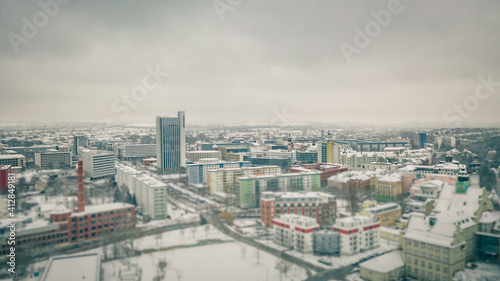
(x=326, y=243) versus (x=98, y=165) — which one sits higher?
(x=98, y=165)

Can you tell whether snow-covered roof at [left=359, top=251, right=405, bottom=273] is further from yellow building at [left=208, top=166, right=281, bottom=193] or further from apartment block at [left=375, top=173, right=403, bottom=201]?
yellow building at [left=208, top=166, right=281, bottom=193]

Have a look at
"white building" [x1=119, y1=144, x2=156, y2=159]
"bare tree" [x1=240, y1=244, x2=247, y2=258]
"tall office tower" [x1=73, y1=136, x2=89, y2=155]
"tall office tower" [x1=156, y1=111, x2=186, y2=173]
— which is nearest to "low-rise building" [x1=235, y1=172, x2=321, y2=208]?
"bare tree" [x1=240, y1=244, x2=247, y2=258]

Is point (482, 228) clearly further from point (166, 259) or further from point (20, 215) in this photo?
point (20, 215)

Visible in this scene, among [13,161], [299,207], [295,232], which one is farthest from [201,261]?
[13,161]

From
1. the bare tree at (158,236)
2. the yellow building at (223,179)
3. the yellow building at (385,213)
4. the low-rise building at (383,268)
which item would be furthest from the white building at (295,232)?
the yellow building at (223,179)

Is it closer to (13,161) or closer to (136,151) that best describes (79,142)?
(136,151)

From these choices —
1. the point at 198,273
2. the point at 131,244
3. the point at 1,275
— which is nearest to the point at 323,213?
the point at 198,273

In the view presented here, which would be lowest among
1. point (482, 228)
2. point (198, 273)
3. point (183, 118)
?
point (198, 273)
